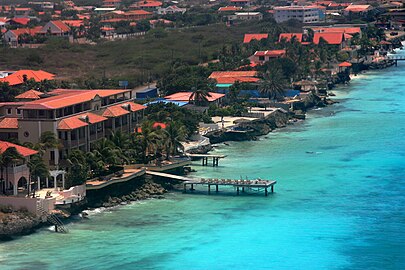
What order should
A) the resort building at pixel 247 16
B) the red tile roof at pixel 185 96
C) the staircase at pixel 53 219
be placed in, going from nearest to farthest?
1. the staircase at pixel 53 219
2. the red tile roof at pixel 185 96
3. the resort building at pixel 247 16

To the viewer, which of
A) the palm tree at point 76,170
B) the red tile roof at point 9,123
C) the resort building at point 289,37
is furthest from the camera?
the resort building at point 289,37

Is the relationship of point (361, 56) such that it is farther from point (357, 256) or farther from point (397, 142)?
point (357, 256)

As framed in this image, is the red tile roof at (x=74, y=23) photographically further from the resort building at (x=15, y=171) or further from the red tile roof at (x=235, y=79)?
the resort building at (x=15, y=171)

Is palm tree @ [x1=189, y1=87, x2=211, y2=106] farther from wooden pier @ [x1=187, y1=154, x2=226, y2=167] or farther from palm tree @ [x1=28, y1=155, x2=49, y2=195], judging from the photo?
palm tree @ [x1=28, y1=155, x2=49, y2=195]

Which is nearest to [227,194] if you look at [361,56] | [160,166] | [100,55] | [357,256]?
[160,166]

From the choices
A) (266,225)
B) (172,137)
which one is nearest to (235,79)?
(172,137)

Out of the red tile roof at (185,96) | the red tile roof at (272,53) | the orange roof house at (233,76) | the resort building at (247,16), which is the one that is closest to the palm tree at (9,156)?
the red tile roof at (185,96)
